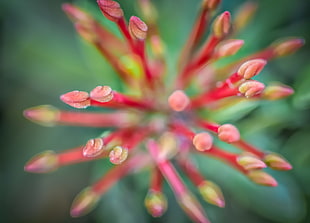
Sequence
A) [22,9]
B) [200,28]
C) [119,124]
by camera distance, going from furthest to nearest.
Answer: [22,9]
[119,124]
[200,28]

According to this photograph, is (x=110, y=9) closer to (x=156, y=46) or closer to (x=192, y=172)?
(x=156, y=46)

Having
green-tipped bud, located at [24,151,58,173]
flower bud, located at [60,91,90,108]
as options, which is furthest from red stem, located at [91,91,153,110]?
green-tipped bud, located at [24,151,58,173]

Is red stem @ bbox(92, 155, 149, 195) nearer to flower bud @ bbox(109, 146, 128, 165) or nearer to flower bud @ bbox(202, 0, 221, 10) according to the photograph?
flower bud @ bbox(109, 146, 128, 165)

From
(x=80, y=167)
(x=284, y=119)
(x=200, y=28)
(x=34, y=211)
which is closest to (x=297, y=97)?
(x=284, y=119)

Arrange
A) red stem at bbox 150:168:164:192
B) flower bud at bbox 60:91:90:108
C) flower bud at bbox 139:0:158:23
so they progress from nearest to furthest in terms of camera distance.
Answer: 1. flower bud at bbox 60:91:90:108
2. red stem at bbox 150:168:164:192
3. flower bud at bbox 139:0:158:23

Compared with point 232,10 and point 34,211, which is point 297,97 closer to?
point 232,10

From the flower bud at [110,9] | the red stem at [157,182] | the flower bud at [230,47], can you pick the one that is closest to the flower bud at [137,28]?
the flower bud at [110,9]

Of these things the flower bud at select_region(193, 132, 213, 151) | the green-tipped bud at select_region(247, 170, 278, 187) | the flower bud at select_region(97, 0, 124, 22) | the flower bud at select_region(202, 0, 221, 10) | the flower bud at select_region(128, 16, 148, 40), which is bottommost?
the green-tipped bud at select_region(247, 170, 278, 187)
